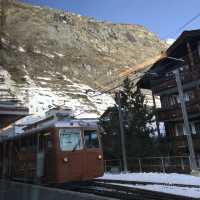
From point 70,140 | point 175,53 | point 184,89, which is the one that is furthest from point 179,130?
point 70,140

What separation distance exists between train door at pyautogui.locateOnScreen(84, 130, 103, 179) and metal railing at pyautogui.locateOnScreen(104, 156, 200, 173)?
9363 mm

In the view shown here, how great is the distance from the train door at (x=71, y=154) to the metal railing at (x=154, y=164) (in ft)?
34.2

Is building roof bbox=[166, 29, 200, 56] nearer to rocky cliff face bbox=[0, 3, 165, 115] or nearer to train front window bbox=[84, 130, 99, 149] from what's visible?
train front window bbox=[84, 130, 99, 149]

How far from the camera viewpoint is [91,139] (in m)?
18.0

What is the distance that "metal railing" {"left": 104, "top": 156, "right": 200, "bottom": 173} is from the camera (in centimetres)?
2664

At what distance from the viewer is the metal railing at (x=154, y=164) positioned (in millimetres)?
26641

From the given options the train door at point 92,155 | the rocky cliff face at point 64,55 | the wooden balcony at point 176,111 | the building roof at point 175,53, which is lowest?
the train door at point 92,155

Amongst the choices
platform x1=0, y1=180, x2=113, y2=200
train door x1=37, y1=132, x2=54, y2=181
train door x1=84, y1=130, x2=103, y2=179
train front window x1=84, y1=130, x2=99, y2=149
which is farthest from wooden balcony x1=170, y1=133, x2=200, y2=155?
platform x1=0, y1=180, x2=113, y2=200

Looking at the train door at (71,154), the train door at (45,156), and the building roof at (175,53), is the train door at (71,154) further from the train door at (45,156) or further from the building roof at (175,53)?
the building roof at (175,53)

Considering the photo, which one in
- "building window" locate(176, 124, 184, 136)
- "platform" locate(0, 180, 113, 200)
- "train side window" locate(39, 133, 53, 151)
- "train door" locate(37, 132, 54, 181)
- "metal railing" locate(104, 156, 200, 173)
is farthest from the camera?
"building window" locate(176, 124, 184, 136)

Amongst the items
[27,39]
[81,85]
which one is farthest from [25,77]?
[27,39]

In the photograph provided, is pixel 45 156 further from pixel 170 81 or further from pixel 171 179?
pixel 170 81

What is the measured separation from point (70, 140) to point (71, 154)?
0.78 m

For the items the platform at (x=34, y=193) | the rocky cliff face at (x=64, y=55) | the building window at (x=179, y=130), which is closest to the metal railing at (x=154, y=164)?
the building window at (x=179, y=130)
